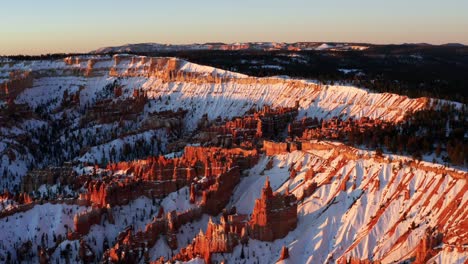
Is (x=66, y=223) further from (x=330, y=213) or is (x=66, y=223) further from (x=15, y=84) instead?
(x=15, y=84)

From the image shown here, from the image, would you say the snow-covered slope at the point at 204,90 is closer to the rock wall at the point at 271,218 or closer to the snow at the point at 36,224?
the rock wall at the point at 271,218

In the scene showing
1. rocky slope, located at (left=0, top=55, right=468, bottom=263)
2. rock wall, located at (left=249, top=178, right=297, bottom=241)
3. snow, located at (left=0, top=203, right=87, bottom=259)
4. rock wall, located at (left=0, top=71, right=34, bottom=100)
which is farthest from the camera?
rock wall, located at (left=0, top=71, right=34, bottom=100)

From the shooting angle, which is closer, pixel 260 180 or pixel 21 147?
pixel 260 180

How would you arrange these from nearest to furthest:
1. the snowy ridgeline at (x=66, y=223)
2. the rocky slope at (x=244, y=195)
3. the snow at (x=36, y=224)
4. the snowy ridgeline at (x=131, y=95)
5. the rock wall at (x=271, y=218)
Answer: the rocky slope at (x=244, y=195) < the rock wall at (x=271, y=218) < the snowy ridgeline at (x=66, y=223) < the snow at (x=36, y=224) < the snowy ridgeline at (x=131, y=95)

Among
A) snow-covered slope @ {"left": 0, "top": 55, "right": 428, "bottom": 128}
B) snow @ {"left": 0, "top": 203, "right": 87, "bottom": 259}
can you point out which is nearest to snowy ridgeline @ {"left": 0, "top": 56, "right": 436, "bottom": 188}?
snow-covered slope @ {"left": 0, "top": 55, "right": 428, "bottom": 128}

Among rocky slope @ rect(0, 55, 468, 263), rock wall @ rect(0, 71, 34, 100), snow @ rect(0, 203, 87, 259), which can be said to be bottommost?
snow @ rect(0, 203, 87, 259)

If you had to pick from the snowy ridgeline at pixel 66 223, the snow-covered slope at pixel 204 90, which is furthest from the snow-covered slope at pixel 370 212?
the snow-covered slope at pixel 204 90

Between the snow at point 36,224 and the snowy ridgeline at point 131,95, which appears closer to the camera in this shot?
the snow at point 36,224

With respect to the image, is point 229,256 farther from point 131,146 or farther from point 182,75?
point 182,75

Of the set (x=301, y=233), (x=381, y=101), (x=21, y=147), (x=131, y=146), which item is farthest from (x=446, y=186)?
(x=21, y=147)

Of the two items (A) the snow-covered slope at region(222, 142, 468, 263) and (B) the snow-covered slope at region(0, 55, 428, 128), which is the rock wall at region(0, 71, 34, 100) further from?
(A) the snow-covered slope at region(222, 142, 468, 263)

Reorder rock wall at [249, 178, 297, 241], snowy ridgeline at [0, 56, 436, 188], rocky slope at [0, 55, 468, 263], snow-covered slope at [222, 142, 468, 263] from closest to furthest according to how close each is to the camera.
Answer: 1. snow-covered slope at [222, 142, 468, 263]
2. rocky slope at [0, 55, 468, 263]
3. rock wall at [249, 178, 297, 241]
4. snowy ridgeline at [0, 56, 436, 188]
